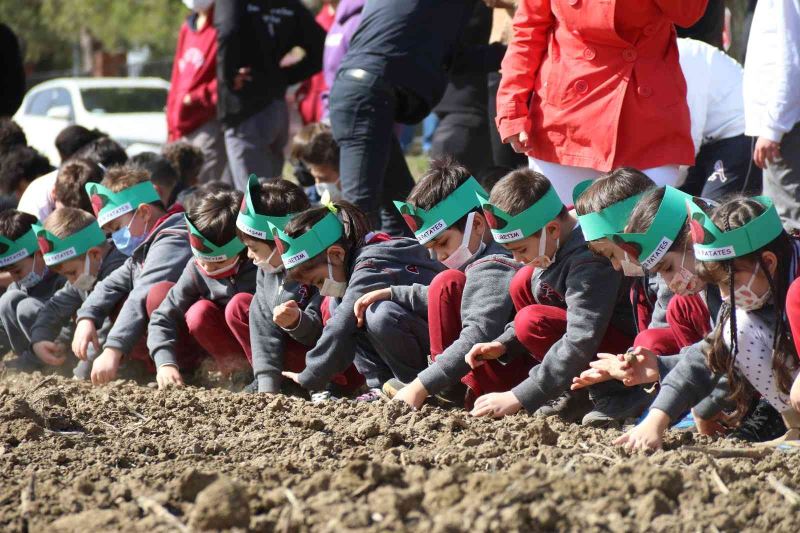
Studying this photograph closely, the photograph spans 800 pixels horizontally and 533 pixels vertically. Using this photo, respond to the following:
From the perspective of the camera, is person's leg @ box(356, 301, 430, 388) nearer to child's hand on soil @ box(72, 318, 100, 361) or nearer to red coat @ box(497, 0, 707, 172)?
red coat @ box(497, 0, 707, 172)

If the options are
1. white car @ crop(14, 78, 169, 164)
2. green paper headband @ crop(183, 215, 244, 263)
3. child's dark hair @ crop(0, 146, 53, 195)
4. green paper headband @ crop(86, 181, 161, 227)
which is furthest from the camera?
white car @ crop(14, 78, 169, 164)

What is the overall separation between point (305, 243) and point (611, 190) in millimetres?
1562

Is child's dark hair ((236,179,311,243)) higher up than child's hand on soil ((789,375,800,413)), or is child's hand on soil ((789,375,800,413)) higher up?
child's hand on soil ((789,375,800,413))

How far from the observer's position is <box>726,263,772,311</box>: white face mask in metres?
4.36

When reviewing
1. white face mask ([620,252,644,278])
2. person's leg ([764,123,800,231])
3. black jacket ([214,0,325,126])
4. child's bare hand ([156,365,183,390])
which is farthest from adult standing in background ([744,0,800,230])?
black jacket ([214,0,325,126])

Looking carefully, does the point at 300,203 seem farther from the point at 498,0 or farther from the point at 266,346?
the point at 498,0

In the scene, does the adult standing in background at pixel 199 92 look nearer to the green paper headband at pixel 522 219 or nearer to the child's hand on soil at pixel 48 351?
the child's hand on soil at pixel 48 351

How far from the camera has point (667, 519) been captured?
10.9 ft

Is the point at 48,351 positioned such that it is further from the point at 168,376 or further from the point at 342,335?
the point at 342,335

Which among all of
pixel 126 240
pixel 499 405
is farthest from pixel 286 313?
pixel 126 240

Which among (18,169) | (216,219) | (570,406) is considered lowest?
(18,169)

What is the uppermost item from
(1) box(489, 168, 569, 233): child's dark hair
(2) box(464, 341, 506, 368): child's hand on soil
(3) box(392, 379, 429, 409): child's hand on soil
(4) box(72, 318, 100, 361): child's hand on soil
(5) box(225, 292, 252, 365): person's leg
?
(1) box(489, 168, 569, 233): child's dark hair

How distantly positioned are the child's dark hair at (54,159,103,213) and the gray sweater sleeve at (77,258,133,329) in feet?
3.64

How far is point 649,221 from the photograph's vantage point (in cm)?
459
